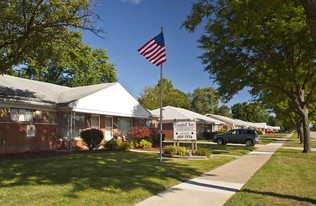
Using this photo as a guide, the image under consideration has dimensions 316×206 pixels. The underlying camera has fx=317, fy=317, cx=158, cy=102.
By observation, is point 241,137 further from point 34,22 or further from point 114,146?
point 34,22

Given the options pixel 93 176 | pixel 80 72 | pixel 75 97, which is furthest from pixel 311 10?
pixel 80 72

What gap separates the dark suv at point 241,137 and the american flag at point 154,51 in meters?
20.6

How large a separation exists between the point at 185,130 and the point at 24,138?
32.0ft

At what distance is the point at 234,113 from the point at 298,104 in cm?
12151

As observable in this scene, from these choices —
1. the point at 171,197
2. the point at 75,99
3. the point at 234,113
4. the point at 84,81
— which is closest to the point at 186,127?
the point at 75,99

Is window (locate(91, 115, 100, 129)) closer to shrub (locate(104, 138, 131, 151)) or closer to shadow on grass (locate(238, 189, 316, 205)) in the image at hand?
shrub (locate(104, 138, 131, 151))

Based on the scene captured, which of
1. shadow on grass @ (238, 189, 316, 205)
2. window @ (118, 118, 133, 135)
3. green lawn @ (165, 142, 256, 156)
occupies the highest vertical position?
window @ (118, 118, 133, 135)

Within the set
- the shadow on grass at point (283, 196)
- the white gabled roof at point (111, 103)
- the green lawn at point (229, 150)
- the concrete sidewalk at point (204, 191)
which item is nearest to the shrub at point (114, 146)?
the white gabled roof at point (111, 103)

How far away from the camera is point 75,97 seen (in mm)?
22953

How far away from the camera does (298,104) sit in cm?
2359

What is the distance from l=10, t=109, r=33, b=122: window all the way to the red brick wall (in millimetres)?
334

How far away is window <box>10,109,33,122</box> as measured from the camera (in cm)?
1867

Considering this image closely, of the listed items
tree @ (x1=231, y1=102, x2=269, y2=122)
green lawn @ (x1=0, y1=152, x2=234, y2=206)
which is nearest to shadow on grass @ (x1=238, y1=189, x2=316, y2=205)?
green lawn @ (x1=0, y1=152, x2=234, y2=206)

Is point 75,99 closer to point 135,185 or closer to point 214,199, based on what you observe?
point 135,185
